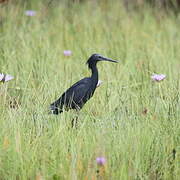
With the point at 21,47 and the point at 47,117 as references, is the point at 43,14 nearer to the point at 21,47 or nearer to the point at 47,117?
the point at 21,47

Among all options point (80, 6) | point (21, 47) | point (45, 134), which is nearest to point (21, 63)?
point (21, 47)

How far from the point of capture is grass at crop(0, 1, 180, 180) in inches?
107

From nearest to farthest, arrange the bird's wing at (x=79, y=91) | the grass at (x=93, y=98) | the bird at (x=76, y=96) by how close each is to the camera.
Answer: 1. the grass at (x=93, y=98)
2. the bird at (x=76, y=96)
3. the bird's wing at (x=79, y=91)

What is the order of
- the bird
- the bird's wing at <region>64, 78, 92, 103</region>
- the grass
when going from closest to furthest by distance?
the grass
the bird
the bird's wing at <region>64, 78, 92, 103</region>

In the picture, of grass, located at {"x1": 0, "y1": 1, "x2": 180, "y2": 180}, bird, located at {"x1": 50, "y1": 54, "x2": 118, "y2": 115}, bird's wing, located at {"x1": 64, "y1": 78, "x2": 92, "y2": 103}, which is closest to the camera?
grass, located at {"x1": 0, "y1": 1, "x2": 180, "y2": 180}

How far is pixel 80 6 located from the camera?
20.3ft

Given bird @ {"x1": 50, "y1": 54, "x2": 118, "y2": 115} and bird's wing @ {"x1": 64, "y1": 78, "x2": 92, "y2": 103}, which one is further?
bird's wing @ {"x1": 64, "y1": 78, "x2": 92, "y2": 103}

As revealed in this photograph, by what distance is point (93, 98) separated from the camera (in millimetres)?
3805

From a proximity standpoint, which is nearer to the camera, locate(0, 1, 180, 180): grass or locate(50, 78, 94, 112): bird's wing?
locate(0, 1, 180, 180): grass

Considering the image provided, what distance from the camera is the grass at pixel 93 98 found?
2709 mm

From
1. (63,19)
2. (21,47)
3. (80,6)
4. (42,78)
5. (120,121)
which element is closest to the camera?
(120,121)

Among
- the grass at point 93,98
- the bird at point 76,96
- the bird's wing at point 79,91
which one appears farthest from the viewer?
the bird's wing at point 79,91

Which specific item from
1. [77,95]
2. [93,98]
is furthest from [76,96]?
[93,98]

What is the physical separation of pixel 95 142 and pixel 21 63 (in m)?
1.77
